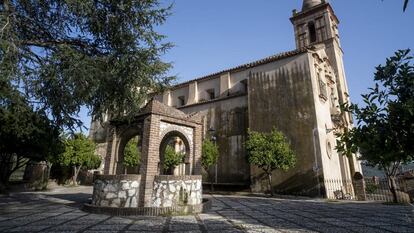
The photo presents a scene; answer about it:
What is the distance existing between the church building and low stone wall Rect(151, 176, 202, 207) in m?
6.13

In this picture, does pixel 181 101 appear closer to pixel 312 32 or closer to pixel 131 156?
pixel 131 156

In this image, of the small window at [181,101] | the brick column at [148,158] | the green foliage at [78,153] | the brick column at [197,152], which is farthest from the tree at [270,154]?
the green foliage at [78,153]

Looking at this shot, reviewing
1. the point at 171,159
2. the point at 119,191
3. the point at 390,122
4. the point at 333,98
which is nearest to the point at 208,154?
the point at 171,159

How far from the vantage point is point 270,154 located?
15.6 m

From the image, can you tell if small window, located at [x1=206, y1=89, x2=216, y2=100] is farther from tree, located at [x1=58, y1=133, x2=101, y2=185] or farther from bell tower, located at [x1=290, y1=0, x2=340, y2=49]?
tree, located at [x1=58, y1=133, x2=101, y2=185]

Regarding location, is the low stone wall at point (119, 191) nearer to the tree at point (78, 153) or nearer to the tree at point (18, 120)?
the tree at point (18, 120)

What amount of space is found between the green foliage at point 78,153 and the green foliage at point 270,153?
52.0ft

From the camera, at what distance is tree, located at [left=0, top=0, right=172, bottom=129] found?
7.05 meters

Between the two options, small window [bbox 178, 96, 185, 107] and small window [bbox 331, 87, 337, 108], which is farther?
small window [bbox 178, 96, 185, 107]

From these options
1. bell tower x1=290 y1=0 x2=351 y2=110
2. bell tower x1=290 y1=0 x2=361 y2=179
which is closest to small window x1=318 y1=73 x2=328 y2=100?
bell tower x1=290 y1=0 x2=361 y2=179

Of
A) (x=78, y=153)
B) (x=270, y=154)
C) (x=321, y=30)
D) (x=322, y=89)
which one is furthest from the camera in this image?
(x=321, y=30)

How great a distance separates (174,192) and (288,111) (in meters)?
12.3

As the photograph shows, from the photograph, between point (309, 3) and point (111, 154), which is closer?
point (111, 154)

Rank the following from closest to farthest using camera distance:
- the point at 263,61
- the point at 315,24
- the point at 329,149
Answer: the point at 329,149 → the point at 263,61 → the point at 315,24
